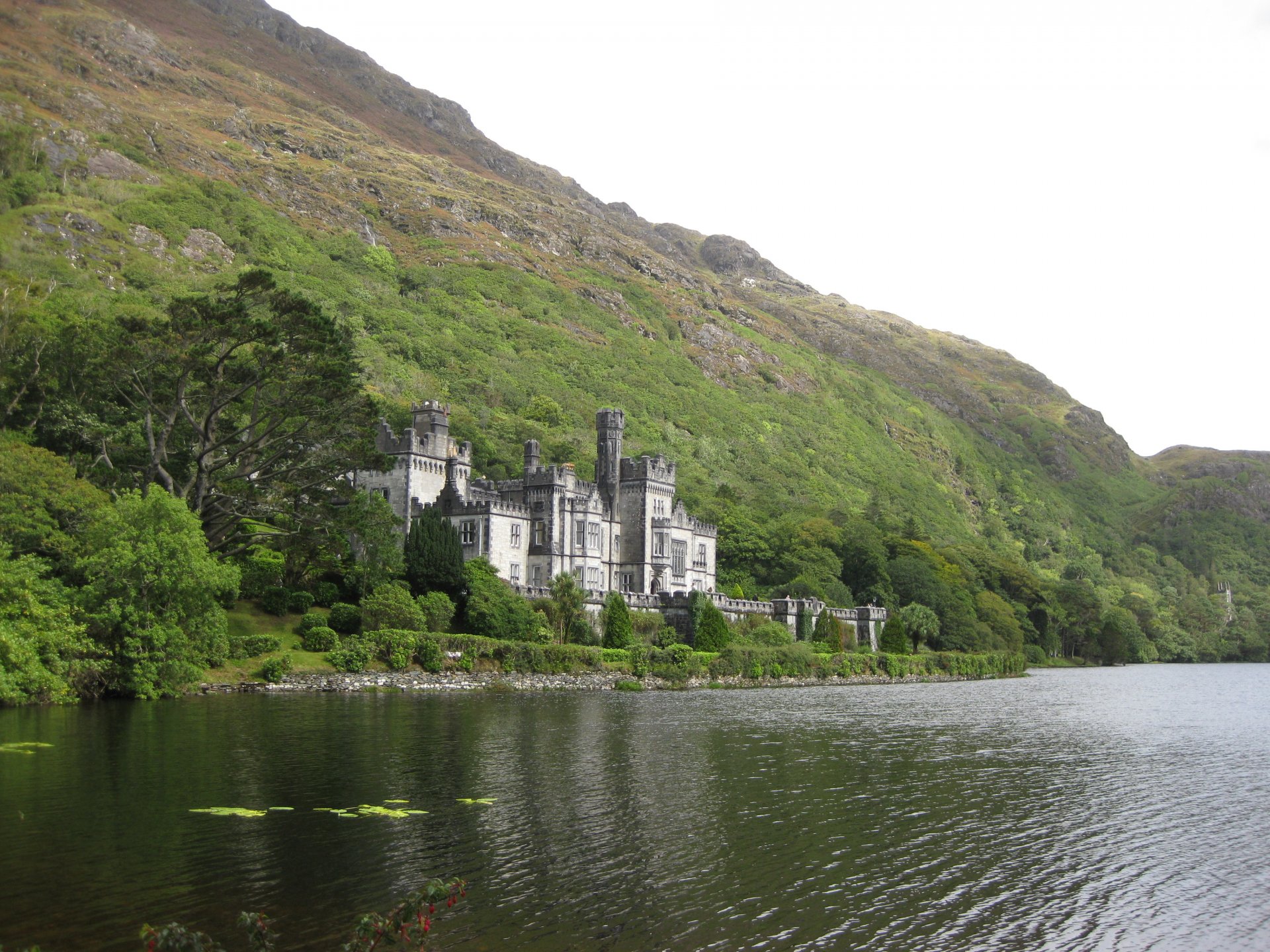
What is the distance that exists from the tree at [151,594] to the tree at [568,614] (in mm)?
28055

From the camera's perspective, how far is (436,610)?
65875mm

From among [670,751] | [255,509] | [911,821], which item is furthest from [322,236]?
[911,821]

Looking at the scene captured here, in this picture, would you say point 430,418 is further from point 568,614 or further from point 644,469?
point 568,614

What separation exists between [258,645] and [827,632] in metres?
49.5

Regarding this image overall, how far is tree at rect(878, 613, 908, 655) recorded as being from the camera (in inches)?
3836

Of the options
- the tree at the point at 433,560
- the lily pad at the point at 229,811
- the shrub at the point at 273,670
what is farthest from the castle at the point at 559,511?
the lily pad at the point at 229,811

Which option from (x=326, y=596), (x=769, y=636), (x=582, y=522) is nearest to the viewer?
(x=326, y=596)

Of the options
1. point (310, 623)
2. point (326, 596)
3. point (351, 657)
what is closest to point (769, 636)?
point (326, 596)

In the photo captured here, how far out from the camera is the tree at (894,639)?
320 feet

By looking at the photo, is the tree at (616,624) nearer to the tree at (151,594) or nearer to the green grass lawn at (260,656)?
the green grass lawn at (260,656)

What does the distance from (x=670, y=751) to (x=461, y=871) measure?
1791 centimetres

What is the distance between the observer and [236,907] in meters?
17.5

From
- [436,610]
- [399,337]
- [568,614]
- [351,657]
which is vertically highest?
[399,337]

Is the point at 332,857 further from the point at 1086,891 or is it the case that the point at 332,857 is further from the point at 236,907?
the point at 1086,891
